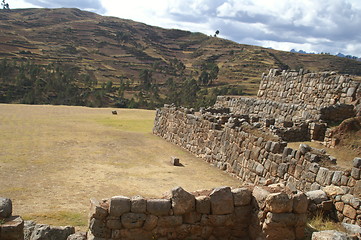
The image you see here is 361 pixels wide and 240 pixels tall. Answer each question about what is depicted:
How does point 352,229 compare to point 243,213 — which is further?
point 243,213

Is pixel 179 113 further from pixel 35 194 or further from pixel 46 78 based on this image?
pixel 46 78

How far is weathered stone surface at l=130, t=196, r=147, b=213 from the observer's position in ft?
24.1

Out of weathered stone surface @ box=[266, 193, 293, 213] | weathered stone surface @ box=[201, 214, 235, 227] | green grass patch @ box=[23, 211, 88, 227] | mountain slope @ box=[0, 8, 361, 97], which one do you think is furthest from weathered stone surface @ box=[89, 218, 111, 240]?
mountain slope @ box=[0, 8, 361, 97]

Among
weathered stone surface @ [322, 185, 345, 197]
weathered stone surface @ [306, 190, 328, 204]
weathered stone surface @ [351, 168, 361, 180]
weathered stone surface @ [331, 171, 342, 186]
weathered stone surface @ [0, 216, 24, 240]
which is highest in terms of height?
weathered stone surface @ [351, 168, 361, 180]

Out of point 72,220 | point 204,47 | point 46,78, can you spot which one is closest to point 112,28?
point 204,47

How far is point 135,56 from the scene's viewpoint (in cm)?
14300

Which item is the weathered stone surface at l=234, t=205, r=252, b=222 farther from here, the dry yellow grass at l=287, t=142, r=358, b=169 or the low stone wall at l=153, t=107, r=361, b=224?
the dry yellow grass at l=287, t=142, r=358, b=169

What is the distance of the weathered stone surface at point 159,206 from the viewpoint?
745 centimetres

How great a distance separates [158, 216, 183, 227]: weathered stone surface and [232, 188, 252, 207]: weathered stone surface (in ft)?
4.47

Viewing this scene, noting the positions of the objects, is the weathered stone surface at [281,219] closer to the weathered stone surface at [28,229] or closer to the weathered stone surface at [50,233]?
the weathered stone surface at [50,233]

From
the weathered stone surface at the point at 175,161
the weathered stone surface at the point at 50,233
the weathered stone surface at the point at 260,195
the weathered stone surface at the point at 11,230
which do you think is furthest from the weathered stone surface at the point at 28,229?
the weathered stone surface at the point at 175,161

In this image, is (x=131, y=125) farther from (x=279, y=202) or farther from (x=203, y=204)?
(x=279, y=202)

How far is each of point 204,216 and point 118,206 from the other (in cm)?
200

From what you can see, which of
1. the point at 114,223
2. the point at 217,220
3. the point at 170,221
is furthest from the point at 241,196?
the point at 114,223
